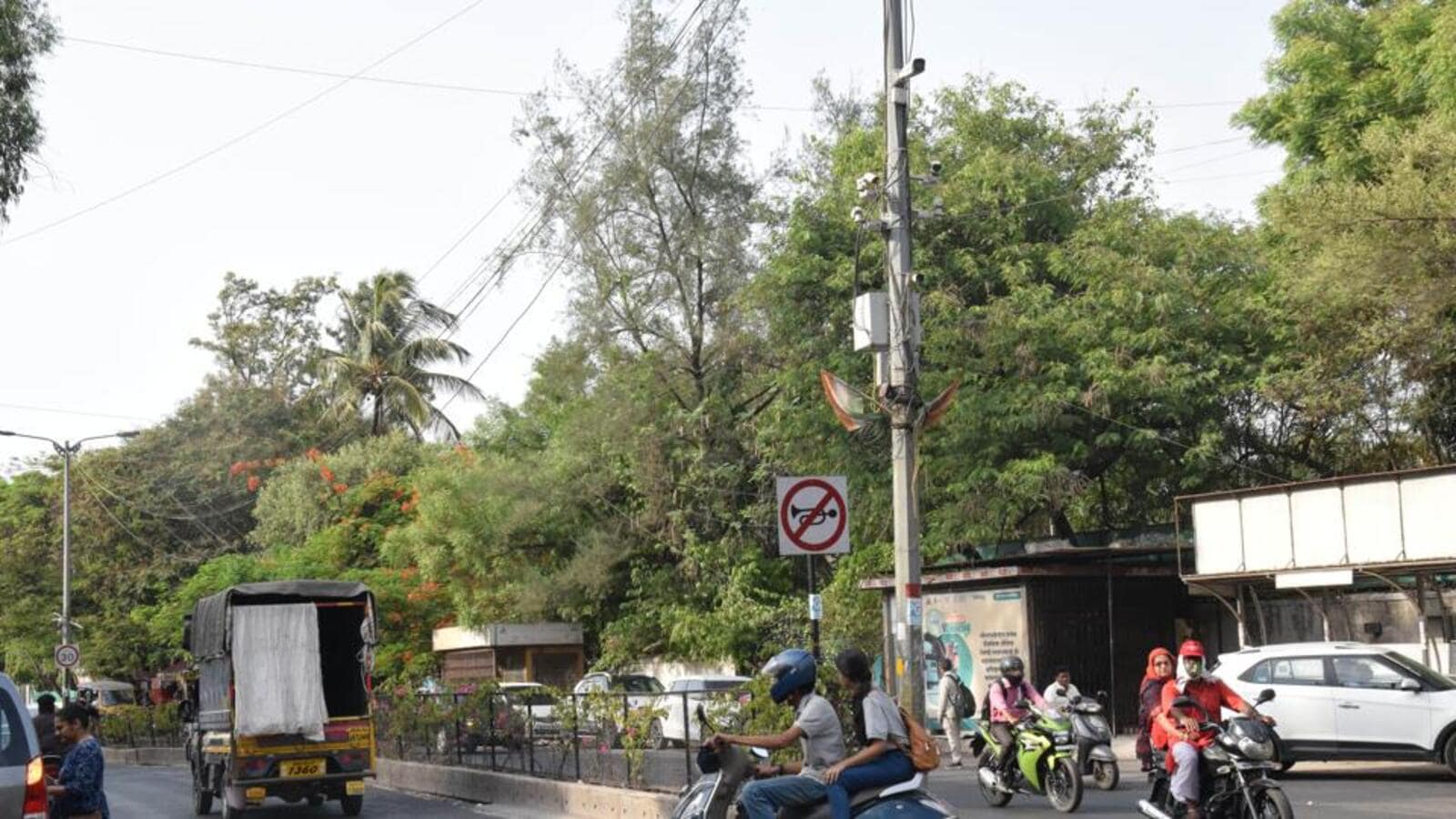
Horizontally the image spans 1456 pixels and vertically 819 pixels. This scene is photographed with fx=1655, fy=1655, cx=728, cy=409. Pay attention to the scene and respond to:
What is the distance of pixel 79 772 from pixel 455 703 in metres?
11.6

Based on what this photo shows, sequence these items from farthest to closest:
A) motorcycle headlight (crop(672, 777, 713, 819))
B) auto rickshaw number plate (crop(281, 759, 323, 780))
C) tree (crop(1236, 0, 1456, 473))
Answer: tree (crop(1236, 0, 1456, 473)) → auto rickshaw number plate (crop(281, 759, 323, 780)) → motorcycle headlight (crop(672, 777, 713, 819))

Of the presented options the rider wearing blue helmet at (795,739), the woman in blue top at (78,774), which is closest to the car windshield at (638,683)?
the woman in blue top at (78,774)

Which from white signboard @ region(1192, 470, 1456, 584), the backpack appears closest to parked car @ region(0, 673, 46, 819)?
the backpack

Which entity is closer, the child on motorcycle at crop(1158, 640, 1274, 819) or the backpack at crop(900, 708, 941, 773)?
the backpack at crop(900, 708, 941, 773)

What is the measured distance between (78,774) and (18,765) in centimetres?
242

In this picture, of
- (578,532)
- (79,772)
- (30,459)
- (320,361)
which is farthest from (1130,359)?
(30,459)

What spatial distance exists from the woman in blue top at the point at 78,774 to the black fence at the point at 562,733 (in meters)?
5.47

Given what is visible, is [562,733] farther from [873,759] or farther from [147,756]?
[147,756]

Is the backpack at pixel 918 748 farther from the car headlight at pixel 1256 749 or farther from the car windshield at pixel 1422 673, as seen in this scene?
the car windshield at pixel 1422 673

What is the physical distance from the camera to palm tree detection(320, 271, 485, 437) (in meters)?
62.1

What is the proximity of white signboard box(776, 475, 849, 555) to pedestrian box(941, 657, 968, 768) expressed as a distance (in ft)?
36.7

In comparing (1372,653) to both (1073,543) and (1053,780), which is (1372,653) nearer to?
(1053,780)

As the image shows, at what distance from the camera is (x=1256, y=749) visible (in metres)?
11.4

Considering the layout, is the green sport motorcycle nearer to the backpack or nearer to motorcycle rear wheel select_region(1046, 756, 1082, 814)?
motorcycle rear wheel select_region(1046, 756, 1082, 814)
